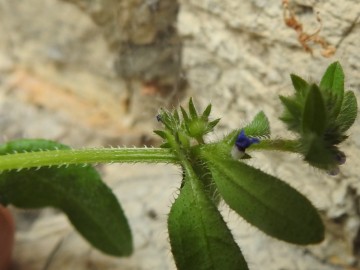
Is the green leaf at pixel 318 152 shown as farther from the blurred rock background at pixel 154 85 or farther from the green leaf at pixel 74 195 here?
the green leaf at pixel 74 195

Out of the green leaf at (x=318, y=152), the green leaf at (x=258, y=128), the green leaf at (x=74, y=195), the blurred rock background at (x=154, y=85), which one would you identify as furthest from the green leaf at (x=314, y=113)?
the green leaf at (x=74, y=195)

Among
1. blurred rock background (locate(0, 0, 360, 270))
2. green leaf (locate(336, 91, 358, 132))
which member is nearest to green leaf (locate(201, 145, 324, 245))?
green leaf (locate(336, 91, 358, 132))

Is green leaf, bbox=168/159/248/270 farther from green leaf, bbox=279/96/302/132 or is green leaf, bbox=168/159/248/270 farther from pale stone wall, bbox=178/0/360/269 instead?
pale stone wall, bbox=178/0/360/269

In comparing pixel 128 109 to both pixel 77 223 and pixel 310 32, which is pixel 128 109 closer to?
pixel 77 223

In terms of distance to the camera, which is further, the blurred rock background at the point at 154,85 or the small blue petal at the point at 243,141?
the blurred rock background at the point at 154,85

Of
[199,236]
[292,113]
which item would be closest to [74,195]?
[199,236]
